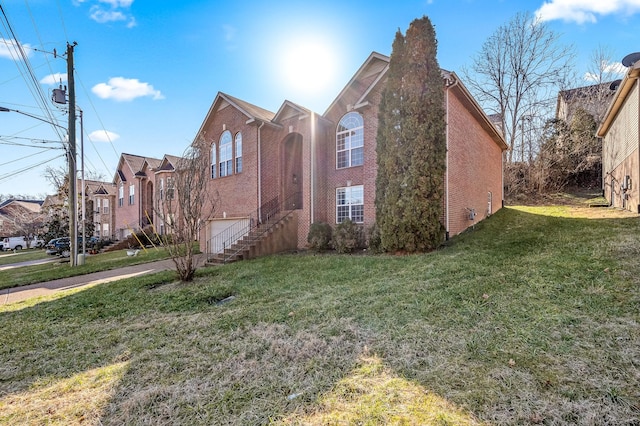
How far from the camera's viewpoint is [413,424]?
263 cm

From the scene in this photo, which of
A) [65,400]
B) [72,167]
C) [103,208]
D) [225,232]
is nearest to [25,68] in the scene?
[72,167]

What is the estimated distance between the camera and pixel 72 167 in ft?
50.3

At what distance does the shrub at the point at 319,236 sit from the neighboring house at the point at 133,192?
20101 millimetres

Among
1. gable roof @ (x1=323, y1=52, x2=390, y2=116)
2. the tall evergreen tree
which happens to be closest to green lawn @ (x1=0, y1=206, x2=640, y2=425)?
the tall evergreen tree

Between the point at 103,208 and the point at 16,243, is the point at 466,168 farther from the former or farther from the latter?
the point at 16,243

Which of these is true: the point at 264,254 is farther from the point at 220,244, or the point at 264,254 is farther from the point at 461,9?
the point at 461,9

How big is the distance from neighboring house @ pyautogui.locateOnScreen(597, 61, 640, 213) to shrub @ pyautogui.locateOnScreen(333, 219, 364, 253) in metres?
9.60

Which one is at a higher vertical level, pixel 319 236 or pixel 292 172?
pixel 292 172

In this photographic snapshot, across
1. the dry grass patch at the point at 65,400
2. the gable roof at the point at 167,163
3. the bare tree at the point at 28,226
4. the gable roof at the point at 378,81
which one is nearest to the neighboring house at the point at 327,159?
the gable roof at the point at 378,81

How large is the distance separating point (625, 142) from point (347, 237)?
39.2 ft

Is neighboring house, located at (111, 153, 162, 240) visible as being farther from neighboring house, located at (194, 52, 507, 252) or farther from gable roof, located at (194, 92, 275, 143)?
neighboring house, located at (194, 52, 507, 252)

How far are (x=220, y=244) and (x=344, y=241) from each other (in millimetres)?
8448

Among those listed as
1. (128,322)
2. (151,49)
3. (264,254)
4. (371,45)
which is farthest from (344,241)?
(151,49)

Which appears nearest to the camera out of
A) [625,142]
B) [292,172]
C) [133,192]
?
[625,142]
